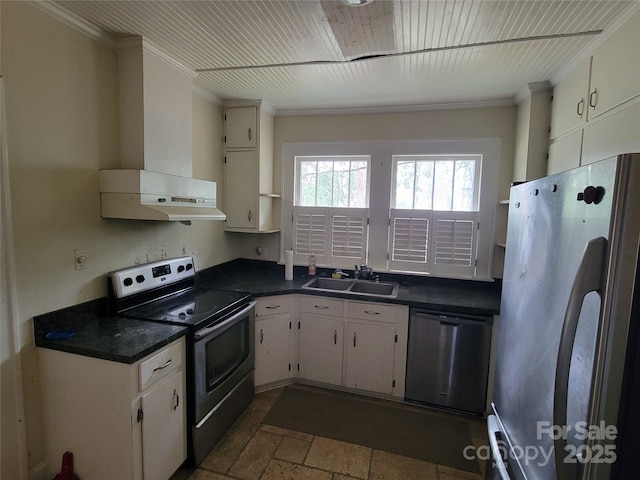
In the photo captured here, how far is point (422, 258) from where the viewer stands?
293cm

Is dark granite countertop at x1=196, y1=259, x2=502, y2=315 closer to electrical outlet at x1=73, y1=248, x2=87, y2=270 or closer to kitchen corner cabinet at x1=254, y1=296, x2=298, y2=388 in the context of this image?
kitchen corner cabinet at x1=254, y1=296, x2=298, y2=388

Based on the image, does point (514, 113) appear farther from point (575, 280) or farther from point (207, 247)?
point (207, 247)

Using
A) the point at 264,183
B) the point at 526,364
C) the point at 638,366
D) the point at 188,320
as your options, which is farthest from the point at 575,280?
the point at 264,183

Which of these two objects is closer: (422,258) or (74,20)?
(74,20)

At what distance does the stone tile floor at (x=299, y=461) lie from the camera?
1845 millimetres

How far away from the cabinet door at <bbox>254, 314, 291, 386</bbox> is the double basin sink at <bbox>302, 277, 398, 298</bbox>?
410mm

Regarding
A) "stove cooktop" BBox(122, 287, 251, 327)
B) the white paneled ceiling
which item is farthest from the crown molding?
"stove cooktop" BBox(122, 287, 251, 327)

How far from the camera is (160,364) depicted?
5.31 ft

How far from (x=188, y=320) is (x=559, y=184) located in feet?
6.15

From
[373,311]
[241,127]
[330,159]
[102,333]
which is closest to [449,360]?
[373,311]

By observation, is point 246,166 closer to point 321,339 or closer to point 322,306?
point 322,306

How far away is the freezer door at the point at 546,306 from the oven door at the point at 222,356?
5.13 feet

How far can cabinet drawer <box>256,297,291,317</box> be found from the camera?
8.46 feet

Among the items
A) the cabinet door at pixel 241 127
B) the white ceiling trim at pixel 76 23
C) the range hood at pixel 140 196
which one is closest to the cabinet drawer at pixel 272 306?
the range hood at pixel 140 196
